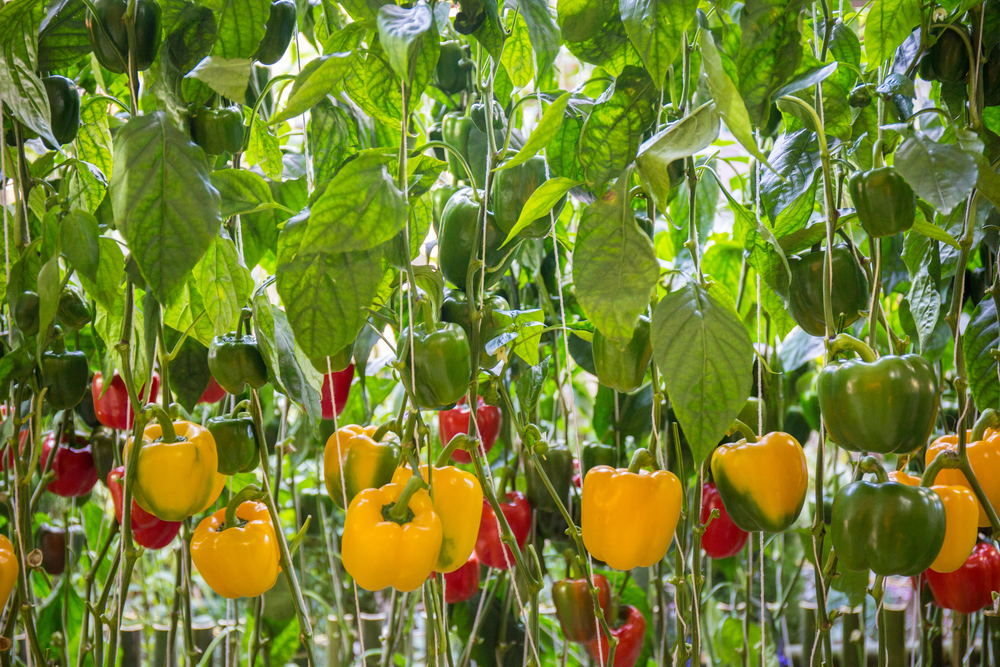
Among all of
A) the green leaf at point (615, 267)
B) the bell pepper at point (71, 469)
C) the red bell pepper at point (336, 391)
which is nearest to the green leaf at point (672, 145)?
the green leaf at point (615, 267)

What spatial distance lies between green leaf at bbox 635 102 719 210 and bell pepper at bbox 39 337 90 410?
65 cm

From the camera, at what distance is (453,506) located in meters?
0.66

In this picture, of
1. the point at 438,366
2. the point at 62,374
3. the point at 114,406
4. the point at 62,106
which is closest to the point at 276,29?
the point at 62,106

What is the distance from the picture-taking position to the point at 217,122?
2.16ft

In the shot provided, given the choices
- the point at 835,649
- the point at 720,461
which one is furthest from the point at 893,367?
the point at 835,649

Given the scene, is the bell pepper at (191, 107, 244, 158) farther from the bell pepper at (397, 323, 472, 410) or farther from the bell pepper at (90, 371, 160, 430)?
the bell pepper at (90, 371, 160, 430)

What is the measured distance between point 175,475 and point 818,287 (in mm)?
606

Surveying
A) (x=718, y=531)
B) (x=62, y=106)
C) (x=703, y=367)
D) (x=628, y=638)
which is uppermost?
(x=62, y=106)

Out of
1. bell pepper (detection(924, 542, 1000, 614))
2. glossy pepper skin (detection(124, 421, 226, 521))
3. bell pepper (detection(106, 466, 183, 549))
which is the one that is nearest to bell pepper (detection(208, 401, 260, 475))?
glossy pepper skin (detection(124, 421, 226, 521))

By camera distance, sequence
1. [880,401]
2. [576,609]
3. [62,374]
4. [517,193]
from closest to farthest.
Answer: [880,401] → [517,193] → [62,374] → [576,609]

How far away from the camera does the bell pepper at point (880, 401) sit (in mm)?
587

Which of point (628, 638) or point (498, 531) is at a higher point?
point (498, 531)

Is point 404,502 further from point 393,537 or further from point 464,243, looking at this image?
point 464,243

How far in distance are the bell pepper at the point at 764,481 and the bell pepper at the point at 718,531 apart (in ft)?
1.03
